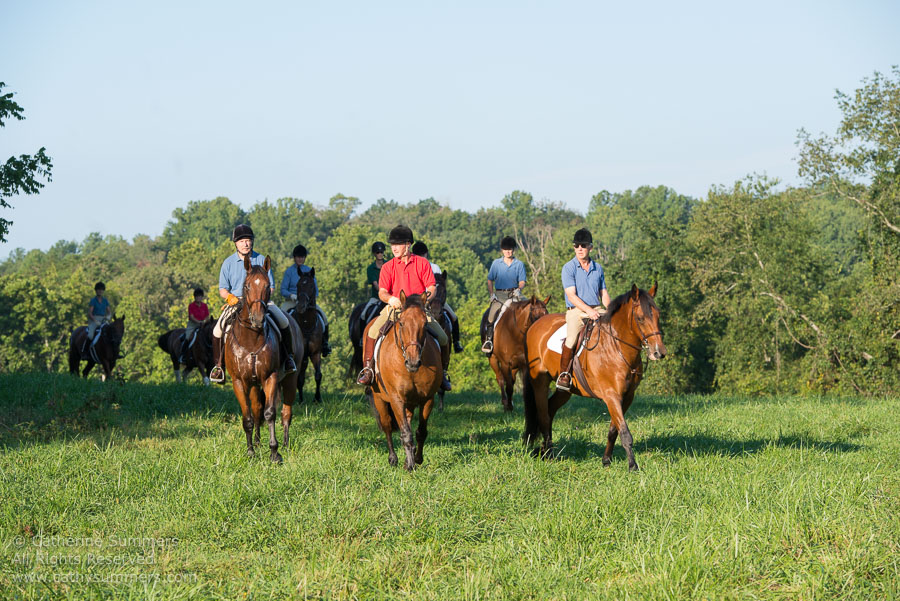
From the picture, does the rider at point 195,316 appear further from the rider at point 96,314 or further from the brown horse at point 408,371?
the brown horse at point 408,371

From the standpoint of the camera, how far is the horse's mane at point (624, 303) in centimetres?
945

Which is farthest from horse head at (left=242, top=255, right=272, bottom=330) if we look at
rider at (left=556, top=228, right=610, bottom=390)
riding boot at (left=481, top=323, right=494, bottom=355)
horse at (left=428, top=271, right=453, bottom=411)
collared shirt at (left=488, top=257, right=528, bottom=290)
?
collared shirt at (left=488, top=257, right=528, bottom=290)

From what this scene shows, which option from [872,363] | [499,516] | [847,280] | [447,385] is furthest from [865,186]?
[499,516]

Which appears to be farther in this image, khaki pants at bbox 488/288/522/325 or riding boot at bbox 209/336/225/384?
khaki pants at bbox 488/288/522/325

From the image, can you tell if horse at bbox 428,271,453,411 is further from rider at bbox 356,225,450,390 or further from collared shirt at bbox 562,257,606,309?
collared shirt at bbox 562,257,606,309

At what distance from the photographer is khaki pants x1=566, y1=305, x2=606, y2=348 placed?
10539mm

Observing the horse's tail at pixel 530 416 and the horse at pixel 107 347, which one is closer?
the horse's tail at pixel 530 416

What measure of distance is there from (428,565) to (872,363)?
3356 centimetres

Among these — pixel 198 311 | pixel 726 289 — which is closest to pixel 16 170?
pixel 198 311

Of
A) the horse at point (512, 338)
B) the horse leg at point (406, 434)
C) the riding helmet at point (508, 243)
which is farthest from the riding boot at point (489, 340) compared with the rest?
the horse leg at point (406, 434)

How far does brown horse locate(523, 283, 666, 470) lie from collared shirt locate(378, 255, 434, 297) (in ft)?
6.72

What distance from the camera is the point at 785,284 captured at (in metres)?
43.9

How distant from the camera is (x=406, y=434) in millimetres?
9508

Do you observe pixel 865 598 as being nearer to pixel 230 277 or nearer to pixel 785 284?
pixel 230 277
